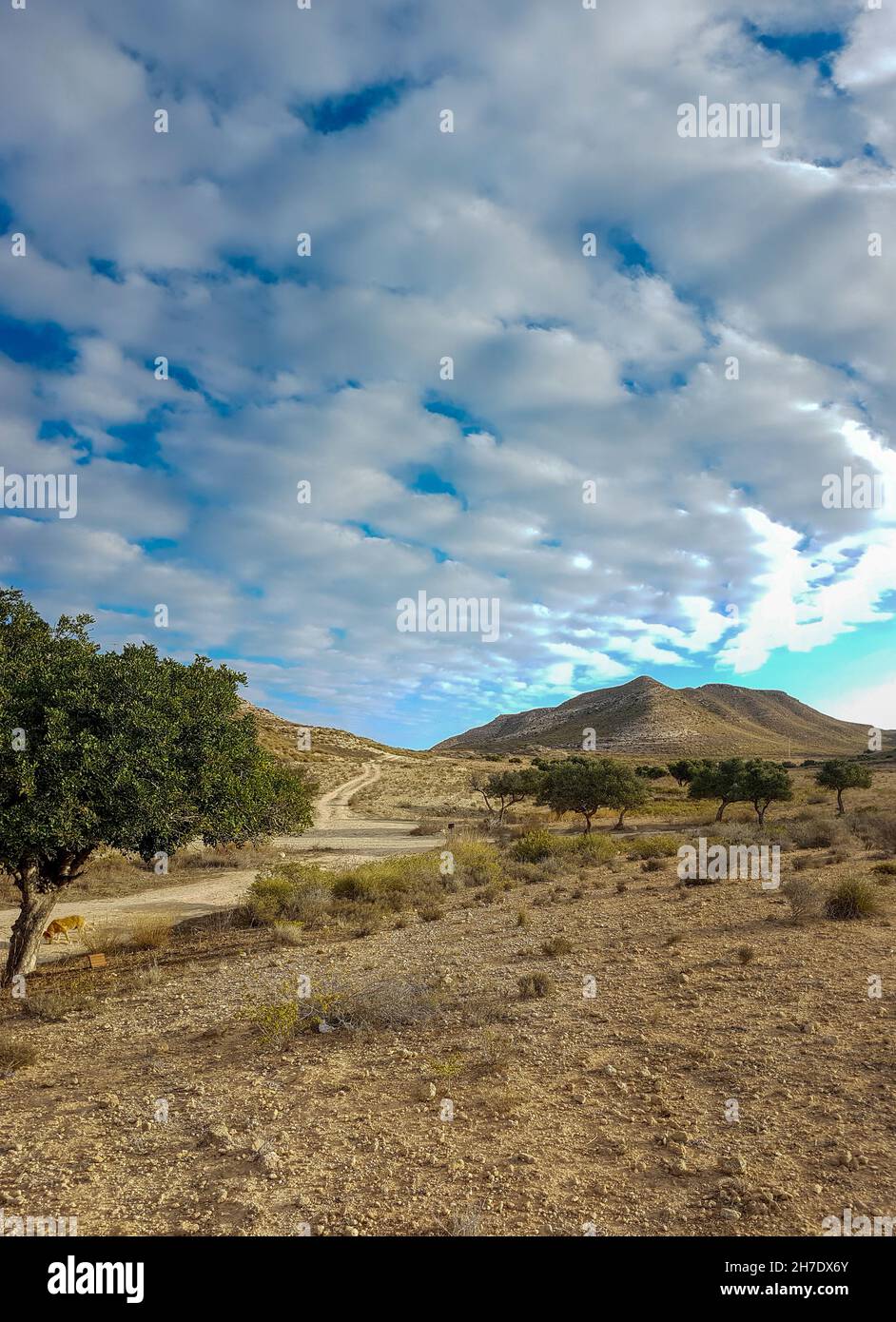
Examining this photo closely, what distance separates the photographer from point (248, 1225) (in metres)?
5.36

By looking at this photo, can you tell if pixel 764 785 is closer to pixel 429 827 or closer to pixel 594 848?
pixel 594 848

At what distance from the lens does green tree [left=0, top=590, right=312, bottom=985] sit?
10938 millimetres

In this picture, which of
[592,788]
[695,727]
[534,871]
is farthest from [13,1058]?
[695,727]

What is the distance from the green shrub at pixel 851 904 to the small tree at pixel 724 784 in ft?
94.4

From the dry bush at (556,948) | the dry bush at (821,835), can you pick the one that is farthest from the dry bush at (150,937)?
the dry bush at (821,835)

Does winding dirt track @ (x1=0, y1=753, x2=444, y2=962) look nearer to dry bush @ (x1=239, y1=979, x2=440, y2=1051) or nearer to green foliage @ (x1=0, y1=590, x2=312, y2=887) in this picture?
green foliage @ (x1=0, y1=590, x2=312, y2=887)

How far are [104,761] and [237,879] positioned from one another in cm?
1904

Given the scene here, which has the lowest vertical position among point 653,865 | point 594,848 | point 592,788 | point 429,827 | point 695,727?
point 429,827

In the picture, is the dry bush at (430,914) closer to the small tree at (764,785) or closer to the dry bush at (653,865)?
the dry bush at (653,865)

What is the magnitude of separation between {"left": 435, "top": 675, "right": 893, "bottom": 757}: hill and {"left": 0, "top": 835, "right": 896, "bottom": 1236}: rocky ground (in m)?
112

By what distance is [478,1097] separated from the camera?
25.3ft

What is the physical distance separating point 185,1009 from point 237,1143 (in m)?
5.29
